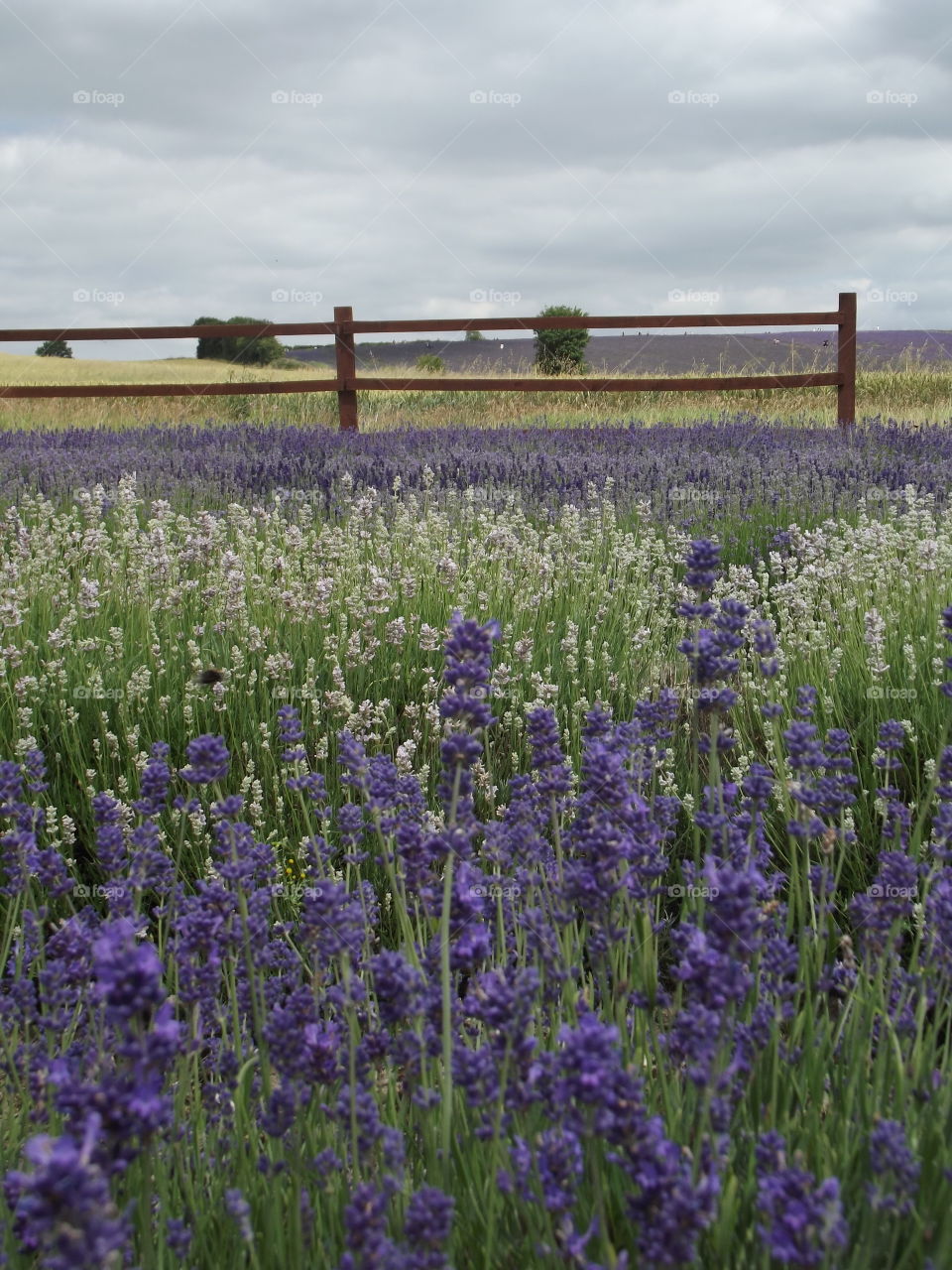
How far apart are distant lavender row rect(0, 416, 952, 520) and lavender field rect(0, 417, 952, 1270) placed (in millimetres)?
2711

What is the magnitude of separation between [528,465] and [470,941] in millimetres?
7407

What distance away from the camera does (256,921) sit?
1956mm

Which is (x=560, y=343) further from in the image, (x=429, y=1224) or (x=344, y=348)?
(x=429, y=1224)

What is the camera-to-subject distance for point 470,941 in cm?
161

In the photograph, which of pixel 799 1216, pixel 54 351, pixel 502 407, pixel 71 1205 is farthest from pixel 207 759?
pixel 54 351

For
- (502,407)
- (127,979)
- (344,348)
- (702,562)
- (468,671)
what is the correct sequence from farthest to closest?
(502,407)
(344,348)
(702,562)
(468,671)
(127,979)

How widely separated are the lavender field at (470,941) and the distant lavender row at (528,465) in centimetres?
271

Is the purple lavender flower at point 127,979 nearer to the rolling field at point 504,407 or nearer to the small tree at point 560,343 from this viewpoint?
the rolling field at point 504,407

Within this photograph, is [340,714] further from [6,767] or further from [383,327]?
[383,327]

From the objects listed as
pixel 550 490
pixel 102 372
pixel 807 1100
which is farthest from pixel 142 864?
pixel 102 372

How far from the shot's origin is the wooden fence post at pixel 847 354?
13.1m

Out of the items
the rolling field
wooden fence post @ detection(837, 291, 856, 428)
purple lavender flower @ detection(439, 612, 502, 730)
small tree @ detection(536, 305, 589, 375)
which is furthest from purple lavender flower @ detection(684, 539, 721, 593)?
small tree @ detection(536, 305, 589, 375)

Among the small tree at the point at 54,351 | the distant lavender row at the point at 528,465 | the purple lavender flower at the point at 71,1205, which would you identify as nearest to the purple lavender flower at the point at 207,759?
the purple lavender flower at the point at 71,1205

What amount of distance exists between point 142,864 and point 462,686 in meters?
0.71
